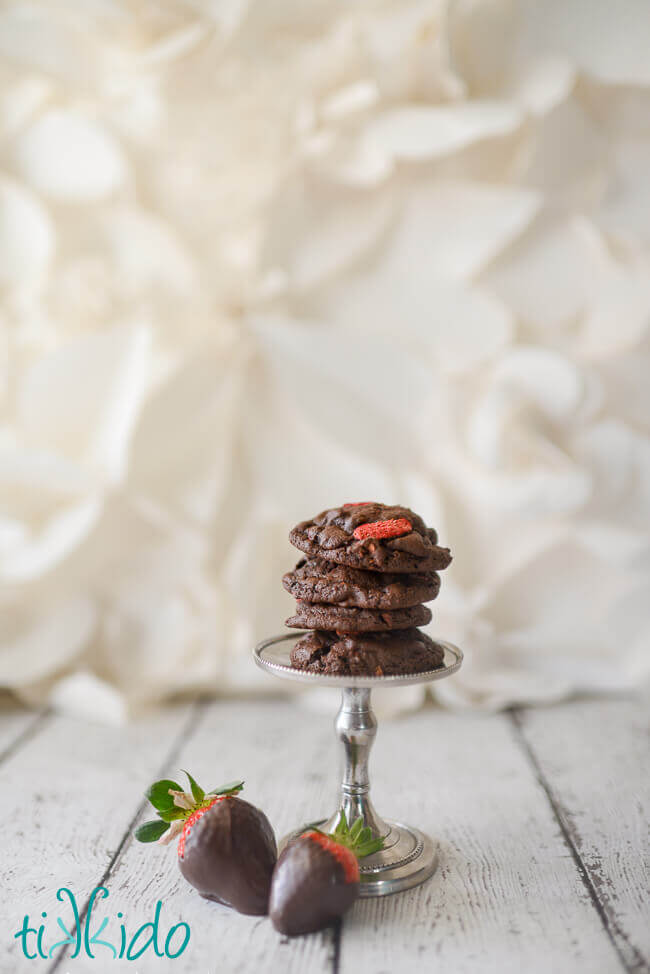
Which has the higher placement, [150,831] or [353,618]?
[353,618]

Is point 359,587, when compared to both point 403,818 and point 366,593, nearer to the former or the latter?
point 366,593

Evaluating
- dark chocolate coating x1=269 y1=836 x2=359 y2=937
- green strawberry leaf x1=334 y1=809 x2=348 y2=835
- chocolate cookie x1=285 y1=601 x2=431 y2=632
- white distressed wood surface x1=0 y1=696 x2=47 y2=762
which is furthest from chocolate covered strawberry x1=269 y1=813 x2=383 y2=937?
white distressed wood surface x1=0 y1=696 x2=47 y2=762

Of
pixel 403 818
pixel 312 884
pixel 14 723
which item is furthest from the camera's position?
pixel 14 723

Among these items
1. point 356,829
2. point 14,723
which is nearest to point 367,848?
point 356,829

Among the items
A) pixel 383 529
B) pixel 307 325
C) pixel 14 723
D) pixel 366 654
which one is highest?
pixel 307 325

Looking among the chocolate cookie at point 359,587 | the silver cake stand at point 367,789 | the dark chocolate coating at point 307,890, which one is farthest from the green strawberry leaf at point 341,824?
the chocolate cookie at point 359,587

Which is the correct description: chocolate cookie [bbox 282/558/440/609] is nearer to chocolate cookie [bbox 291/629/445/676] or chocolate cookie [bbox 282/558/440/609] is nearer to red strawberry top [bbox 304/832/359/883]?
chocolate cookie [bbox 291/629/445/676]

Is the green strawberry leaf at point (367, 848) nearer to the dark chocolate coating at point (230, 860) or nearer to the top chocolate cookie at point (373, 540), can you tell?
the dark chocolate coating at point (230, 860)
